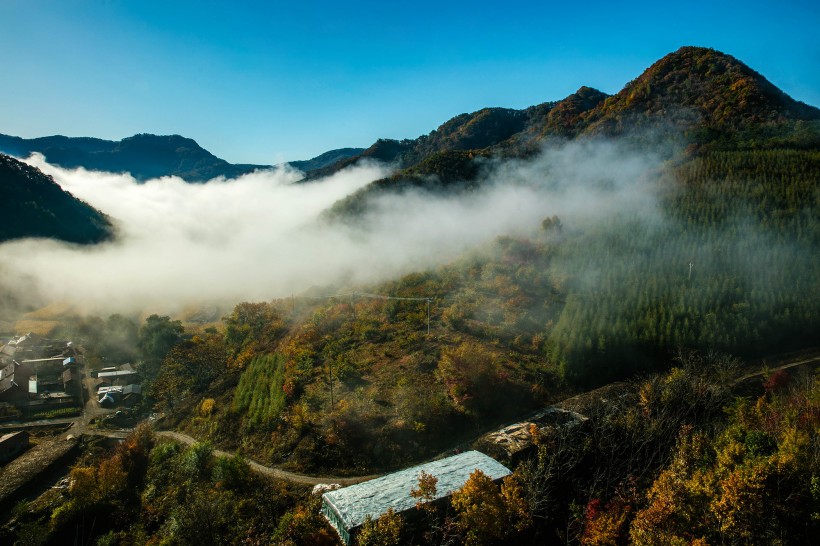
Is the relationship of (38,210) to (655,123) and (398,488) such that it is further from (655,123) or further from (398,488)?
(655,123)

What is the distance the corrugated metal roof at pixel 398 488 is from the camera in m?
22.8

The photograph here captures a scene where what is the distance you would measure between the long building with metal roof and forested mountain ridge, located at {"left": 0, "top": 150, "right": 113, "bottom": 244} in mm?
124397

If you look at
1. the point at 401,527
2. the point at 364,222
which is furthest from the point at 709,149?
the point at 401,527

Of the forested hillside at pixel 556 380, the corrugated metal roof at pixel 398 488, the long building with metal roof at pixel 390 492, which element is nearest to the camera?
the forested hillside at pixel 556 380

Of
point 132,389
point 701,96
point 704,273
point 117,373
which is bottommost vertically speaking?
point 132,389

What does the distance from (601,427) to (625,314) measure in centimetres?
2008

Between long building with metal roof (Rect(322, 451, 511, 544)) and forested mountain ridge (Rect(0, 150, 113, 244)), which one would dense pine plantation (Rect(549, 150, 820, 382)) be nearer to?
long building with metal roof (Rect(322, 451, 511, 544))

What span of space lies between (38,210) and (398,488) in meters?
137

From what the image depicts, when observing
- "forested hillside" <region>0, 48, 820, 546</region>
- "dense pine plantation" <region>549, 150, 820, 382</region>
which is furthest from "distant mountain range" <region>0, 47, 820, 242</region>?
"dense pine plantation" <region>549, 150, 820, 382</region>

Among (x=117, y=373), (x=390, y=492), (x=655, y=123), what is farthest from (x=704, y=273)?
(x=117, y=373)

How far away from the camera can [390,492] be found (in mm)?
24188

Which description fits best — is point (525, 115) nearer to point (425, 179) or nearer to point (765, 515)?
point (425, 179)

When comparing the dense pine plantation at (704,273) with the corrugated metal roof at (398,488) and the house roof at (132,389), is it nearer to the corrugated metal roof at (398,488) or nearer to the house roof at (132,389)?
the corrugated metal roof at (398,488)

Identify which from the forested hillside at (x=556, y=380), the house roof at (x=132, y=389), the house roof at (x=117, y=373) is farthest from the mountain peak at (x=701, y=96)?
the house roof at (x=117, y=373)
